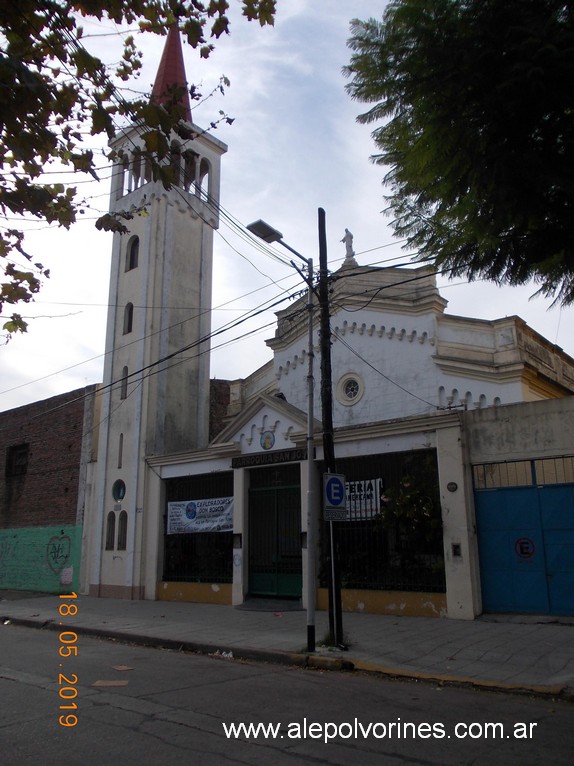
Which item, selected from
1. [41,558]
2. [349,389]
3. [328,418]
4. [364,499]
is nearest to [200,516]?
[364,499]

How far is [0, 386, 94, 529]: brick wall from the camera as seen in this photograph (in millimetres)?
23453

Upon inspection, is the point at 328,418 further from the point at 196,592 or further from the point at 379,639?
the point at 196,592

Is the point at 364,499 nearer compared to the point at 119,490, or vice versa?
the point at 364,499

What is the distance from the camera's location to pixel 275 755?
5.39 meters

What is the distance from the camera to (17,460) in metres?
26.4

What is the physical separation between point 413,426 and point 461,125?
1000 centimetres

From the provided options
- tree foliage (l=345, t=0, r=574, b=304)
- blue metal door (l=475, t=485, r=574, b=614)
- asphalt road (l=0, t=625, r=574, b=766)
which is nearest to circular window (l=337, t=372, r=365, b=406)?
blue metal door (l=475, t=485, r=574, b=614)

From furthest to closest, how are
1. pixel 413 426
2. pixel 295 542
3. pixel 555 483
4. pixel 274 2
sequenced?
1. pixel 295 542
2. pixel 413 426
3. pixel 555 483
4. pixel 274 2

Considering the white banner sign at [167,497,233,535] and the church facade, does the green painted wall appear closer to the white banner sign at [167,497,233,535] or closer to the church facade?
the church facade

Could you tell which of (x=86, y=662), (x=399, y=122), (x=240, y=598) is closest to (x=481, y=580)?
(x=240, y=598)

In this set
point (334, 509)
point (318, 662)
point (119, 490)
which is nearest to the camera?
point (318, 662)

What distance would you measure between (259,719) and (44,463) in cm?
2038

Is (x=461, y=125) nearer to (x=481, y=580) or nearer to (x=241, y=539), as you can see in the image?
(x=481, y=580)

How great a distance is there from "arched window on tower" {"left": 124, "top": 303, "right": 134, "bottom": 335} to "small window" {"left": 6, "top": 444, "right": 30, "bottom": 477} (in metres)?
7.34
